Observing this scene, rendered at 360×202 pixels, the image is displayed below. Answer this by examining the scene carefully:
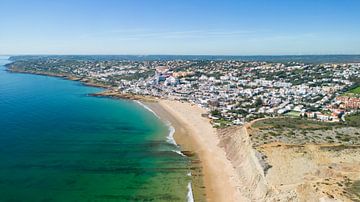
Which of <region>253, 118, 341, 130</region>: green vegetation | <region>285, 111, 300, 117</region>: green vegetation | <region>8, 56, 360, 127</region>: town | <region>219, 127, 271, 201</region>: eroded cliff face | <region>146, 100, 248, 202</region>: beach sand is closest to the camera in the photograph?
<region>219, 127, 271, 201</region>: eroded cliff face

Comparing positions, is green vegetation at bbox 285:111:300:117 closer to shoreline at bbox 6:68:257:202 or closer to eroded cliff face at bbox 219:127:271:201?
shoreline at bbox 6:68:257:202

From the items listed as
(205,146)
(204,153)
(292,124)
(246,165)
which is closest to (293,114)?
(292,124)

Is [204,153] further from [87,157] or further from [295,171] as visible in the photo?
[295,171]

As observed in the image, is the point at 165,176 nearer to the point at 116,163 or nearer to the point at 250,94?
the point at 116,163

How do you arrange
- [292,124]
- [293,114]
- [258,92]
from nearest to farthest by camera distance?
[292,124]
[293,114]
[258,92]

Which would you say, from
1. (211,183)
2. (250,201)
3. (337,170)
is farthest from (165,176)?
(337,170)

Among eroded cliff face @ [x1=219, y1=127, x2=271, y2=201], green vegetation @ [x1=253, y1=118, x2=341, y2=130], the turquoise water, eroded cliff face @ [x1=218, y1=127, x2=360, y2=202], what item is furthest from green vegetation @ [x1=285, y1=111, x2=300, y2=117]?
eroded cliff face @ [x1=218, y1=127, x2=360, y2=202]
